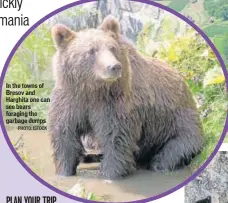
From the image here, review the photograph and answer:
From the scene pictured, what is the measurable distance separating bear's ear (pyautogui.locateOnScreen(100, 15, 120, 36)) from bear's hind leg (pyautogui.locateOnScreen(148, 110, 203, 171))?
1021mm

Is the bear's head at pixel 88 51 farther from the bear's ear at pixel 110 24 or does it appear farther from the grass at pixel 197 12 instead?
the grass at pixel 197 12

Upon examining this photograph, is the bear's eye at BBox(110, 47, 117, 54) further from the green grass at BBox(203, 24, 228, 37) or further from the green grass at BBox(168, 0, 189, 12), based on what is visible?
the green grass at BBox(203, 24, 228, 37)

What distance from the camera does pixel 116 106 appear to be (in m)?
5.10

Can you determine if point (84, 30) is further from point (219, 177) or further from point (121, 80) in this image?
point (219, 177)

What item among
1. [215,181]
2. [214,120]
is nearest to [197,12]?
[214,120]

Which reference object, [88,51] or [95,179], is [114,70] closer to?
[88,51]

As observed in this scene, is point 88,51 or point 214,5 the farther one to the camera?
point 214,5

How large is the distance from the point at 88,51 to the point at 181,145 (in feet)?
4.15

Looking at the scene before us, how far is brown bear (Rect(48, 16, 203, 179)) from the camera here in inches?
196

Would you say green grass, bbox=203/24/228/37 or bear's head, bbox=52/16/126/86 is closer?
bear's head, bbox=52/16/126/86

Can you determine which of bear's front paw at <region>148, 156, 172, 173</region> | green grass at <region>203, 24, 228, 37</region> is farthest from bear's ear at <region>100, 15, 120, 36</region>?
bear's front paw at <region>148, 156, 172, 173</region>

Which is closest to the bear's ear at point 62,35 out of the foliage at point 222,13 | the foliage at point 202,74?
the foliage at point 202,74

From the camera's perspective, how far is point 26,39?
5305 millimetres

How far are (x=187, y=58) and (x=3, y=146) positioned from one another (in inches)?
72.5
